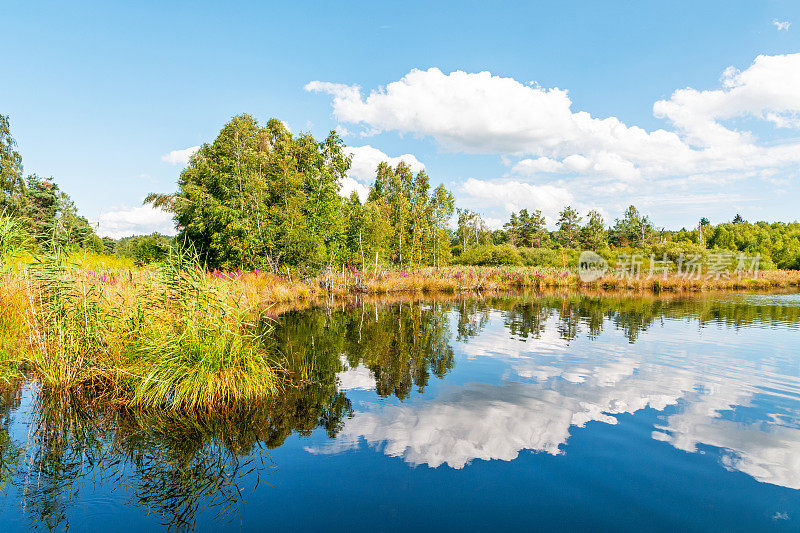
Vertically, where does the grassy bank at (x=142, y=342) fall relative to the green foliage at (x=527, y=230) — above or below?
below

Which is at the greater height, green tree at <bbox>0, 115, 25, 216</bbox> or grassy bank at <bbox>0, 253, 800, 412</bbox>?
green tree at <bbox>0, 115, 25, 216</bbox>

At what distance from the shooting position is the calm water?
4.18 metres

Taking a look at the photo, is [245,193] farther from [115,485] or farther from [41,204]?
[41,204]

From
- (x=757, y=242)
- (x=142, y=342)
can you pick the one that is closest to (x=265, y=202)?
(x=142, y=342)

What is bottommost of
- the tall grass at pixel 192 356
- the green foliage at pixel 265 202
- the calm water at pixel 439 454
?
the calm water at pixel 439 454

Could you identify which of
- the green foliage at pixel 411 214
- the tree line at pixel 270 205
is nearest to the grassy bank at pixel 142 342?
the tree line at pixel 270 205

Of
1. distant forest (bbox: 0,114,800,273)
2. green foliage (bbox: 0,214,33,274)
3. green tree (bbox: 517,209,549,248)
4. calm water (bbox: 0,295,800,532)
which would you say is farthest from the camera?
green tree (bbox: 517,209,549,248)

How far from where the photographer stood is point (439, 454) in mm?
5578

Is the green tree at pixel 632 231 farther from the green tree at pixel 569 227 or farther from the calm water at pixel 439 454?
the calm water at pixel 439 454

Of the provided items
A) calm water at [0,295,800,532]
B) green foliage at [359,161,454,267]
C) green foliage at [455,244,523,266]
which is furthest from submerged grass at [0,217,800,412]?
green foliage at [455,244,523,266]

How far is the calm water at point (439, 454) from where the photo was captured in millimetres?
→ 4180

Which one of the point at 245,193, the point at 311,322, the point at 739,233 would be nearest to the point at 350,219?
the point at 245,193

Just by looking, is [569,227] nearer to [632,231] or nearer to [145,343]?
[632,231]

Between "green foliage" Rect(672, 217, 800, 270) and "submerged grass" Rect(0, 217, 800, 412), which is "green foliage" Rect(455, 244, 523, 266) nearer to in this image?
"green foliage" Rect(672, 217, 800, 270)
